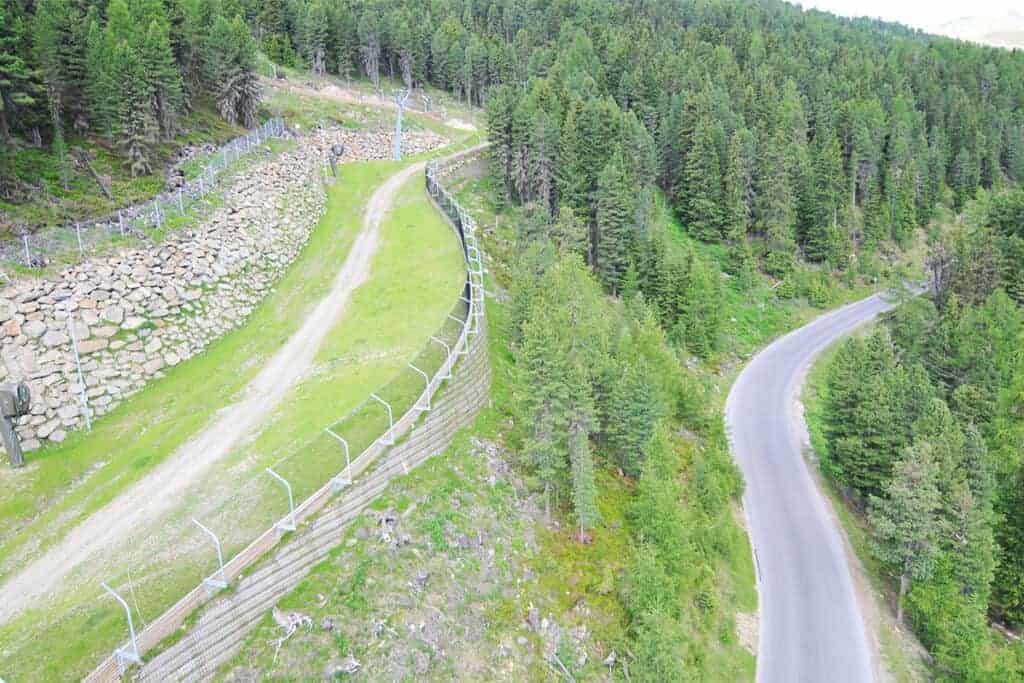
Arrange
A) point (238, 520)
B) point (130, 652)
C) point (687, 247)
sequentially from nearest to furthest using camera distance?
point (130, 652), point (238, 520), point (687, 247)

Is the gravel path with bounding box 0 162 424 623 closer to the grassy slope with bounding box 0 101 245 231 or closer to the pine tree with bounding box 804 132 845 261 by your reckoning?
the grassy slope with bounding box 0 101 245 231

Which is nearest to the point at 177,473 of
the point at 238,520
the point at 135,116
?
the point at 238,520

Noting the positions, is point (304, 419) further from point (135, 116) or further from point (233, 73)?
point (233, 73)

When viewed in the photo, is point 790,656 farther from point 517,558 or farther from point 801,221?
point 801,221

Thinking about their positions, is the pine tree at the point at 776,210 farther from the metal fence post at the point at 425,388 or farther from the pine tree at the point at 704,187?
the metal fence post at the point at 425,388

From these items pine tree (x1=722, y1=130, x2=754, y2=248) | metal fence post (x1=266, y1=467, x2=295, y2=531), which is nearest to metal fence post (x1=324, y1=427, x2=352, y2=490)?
metal fence post (x1=266, y1=467, x2=295, y2=531)

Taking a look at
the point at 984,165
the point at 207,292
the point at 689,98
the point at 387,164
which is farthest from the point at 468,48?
the point at 207,292
